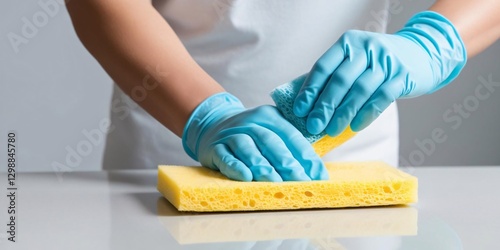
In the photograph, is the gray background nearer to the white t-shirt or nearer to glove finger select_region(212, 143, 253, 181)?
the white t-shirt

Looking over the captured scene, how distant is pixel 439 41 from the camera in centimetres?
147

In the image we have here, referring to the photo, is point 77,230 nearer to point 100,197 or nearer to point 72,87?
point 100,197

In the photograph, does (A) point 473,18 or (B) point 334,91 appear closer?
(B) point 334,91

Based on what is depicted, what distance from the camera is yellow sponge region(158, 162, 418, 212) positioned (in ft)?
3.86

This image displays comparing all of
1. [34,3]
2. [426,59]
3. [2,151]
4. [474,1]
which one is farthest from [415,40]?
[2,151]

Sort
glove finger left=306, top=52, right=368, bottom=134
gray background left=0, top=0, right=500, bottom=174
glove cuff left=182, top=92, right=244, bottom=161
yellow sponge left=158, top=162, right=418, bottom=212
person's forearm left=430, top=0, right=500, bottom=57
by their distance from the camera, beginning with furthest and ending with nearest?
gray background left=0, top=0, right=500, bottom=174, person's forearm left=430, top=0, right=500, bottom=57, glove cuff left=182, top=92, right=244, bottom=161, glove finger left=306, top=52, right=368, bottom=134, yellow sponge left=158, top=162, right=418, bottom=212

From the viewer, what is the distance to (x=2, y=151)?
3113 mm

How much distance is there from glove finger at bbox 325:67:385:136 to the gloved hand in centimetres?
7

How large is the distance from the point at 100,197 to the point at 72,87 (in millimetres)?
1874

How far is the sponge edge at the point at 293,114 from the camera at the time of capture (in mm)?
1350

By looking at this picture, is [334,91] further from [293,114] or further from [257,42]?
[257,42]

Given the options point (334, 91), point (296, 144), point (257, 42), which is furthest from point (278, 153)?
point (257, 42)

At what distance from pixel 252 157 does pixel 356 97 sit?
8.5 inches

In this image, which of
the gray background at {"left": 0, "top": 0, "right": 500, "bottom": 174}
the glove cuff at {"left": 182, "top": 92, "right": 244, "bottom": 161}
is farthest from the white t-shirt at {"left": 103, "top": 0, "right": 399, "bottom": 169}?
the gray background at {"left": 0, "top": 0, "right": 500, "bottom": 174}
